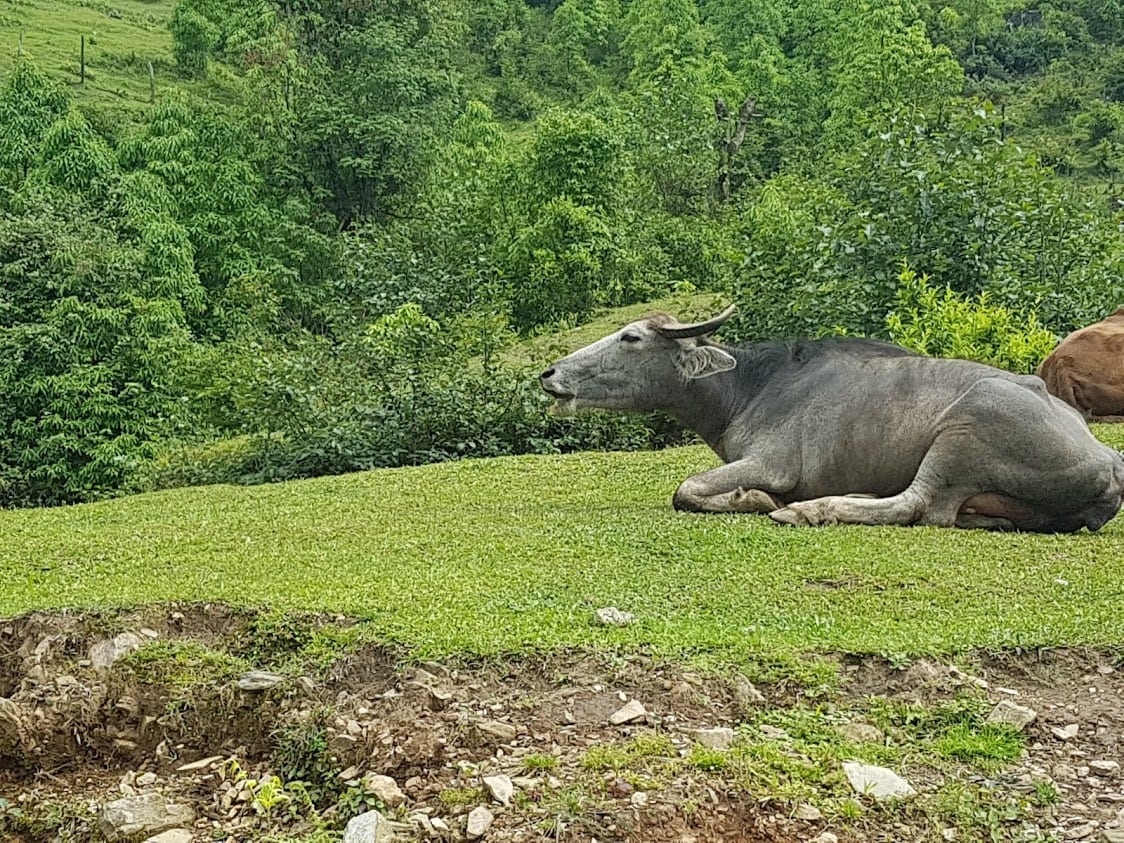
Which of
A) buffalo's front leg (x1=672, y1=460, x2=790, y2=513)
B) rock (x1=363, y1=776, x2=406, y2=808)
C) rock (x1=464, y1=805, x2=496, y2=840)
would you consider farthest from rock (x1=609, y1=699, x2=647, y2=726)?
buffalo's front leg (x1=672, y1=460, x2=790, y2=513)

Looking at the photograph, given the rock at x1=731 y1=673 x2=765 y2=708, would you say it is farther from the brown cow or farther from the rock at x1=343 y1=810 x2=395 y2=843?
the brown cow

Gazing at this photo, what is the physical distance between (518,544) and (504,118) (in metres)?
47.2

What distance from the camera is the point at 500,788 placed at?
12.6ft

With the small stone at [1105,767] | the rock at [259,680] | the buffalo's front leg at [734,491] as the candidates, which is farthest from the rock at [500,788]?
the buffalo's front leg at [734,491]

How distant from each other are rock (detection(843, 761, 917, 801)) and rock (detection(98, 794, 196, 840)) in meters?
2.26

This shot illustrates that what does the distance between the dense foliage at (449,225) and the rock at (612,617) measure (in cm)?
667

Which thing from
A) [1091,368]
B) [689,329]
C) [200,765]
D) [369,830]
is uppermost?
[689,329]

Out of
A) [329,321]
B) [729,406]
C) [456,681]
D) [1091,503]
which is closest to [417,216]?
A: [329,321]

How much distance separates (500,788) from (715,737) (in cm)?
76

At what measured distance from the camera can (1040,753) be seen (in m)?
4.08

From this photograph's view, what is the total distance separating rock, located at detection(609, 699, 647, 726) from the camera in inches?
168

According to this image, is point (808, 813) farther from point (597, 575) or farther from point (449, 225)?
point (449, 225)

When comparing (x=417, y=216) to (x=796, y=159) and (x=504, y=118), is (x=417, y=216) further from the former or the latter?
(x=504, y=118)

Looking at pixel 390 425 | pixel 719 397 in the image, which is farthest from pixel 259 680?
pixel 390 425
